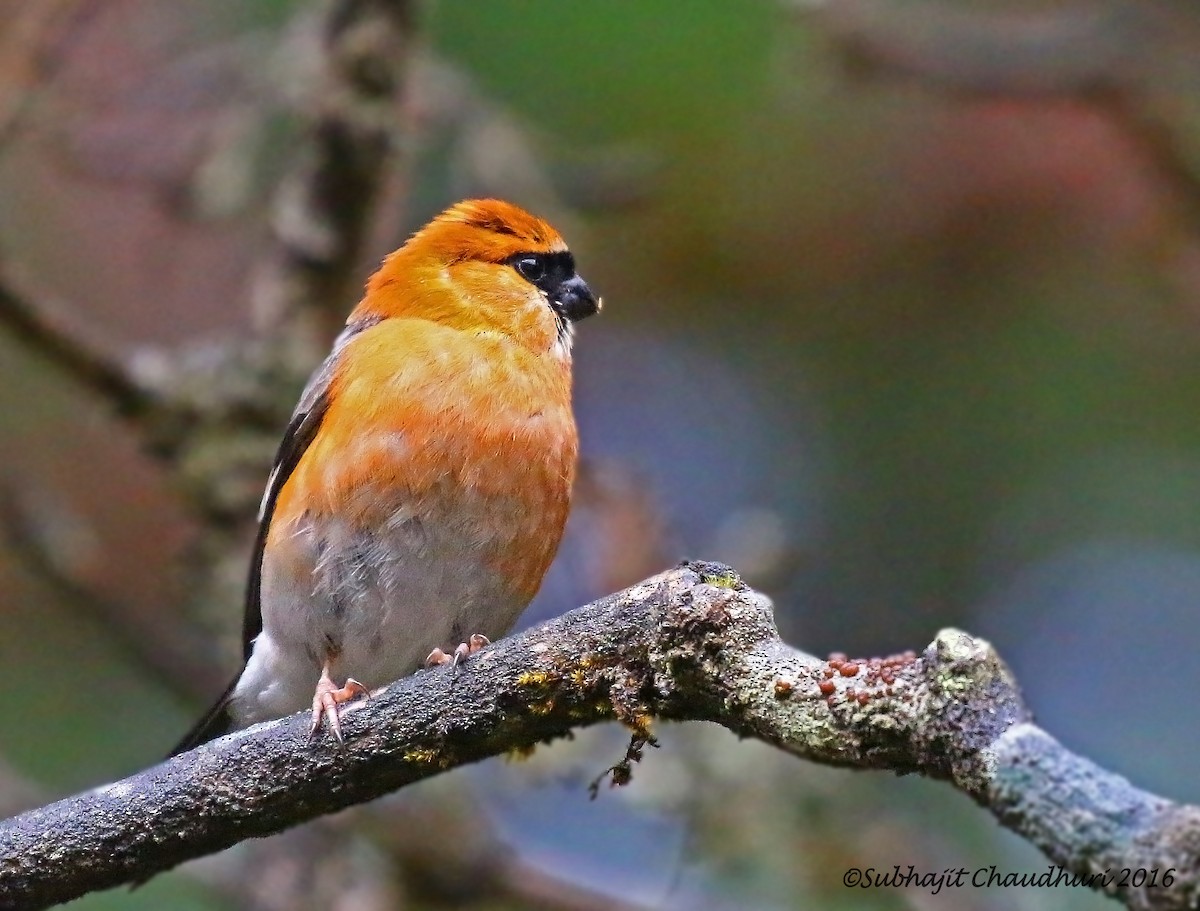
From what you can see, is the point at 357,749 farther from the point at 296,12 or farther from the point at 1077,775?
the point at 296,12

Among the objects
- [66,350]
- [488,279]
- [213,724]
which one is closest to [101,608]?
[66,350]

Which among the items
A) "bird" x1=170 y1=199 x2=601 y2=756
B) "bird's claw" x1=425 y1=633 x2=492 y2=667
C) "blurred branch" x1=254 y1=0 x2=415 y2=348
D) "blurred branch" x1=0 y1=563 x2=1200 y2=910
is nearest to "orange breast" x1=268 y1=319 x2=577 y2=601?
"bird" x1=170 y1=199 x2=601 y2=756

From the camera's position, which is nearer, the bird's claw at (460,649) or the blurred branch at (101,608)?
the bird's claw at (460,649)

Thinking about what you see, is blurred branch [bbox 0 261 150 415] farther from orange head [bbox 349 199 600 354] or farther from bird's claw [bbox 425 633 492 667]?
bird's claw [bbox 425 633 492 667]

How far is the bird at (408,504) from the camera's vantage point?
157 inches

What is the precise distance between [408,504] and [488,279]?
3.95ft

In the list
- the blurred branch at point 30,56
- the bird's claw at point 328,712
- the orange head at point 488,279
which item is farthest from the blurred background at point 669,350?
the bird's claw at point 328,712

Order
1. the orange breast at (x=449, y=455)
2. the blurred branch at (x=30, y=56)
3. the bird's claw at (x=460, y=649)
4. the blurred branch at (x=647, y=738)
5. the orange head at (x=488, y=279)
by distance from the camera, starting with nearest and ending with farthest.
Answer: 1. the blurred branch at (x=647, y=738)
2. the bird's claw at (x=460, y=649)
3. the orange breast at (x=449, y=455)
4. the orange head at (x=488, y=279)
5. the blurred branch at (x=30, y=56)

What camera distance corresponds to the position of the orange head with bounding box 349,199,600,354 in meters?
4.74

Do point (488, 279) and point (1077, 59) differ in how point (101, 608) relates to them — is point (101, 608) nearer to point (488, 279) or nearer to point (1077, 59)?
point (488, 279)

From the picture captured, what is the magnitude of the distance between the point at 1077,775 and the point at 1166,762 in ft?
16.8

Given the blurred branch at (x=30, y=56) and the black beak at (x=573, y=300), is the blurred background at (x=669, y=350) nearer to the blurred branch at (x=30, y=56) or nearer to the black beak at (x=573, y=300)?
the blurred branch at (x=30, y=56)

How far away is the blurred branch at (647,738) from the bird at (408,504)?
1.96 ft

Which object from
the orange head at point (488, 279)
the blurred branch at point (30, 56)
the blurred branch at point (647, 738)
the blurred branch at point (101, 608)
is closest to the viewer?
the blurred branch at point (647, 738)
